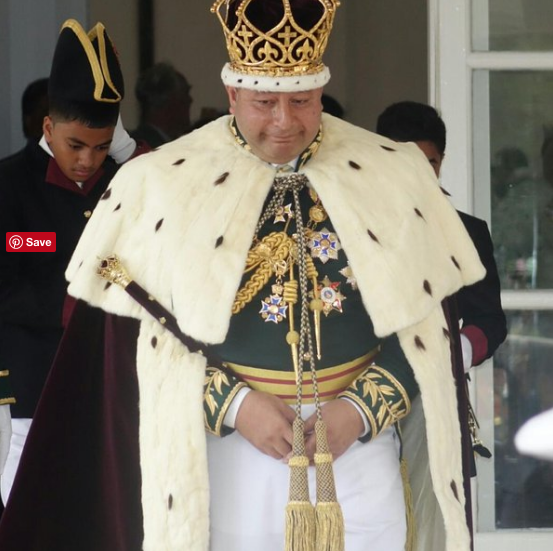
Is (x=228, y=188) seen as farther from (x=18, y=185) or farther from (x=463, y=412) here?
(x=18, y=185)

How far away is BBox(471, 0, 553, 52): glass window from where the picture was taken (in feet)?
18.2

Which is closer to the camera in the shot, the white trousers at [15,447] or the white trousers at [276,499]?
the white trousers at [276,499]

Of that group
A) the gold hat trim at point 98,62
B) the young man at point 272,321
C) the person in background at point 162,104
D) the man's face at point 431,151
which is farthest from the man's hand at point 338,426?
the person in background at point 162,104

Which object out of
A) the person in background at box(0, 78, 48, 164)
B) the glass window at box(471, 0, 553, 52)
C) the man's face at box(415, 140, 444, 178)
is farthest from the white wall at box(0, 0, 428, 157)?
the man's face at box(415, 140, 444, 178)

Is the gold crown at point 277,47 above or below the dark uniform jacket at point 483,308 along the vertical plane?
above

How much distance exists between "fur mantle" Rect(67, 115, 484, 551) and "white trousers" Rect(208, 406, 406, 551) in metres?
0.09

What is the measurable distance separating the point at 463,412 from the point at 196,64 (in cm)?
309

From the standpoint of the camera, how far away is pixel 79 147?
4.68 metres

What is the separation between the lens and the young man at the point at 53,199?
15.3ft

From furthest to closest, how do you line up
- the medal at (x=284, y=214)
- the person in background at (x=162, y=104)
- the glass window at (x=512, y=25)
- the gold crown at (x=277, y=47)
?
the person in background at (x=162, y=104)
the glass window at (x=512, y=25)
the medal at (x=284, y=214)
the gold crown at (x=277, y=47)

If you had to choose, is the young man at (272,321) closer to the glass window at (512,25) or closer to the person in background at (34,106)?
the glass window at (512,25)

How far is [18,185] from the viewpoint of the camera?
15.6ft

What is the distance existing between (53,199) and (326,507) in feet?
5.13

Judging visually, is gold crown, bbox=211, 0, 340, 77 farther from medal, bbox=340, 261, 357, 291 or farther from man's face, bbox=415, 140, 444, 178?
man's face, bbox=415, 140, 444, 178
